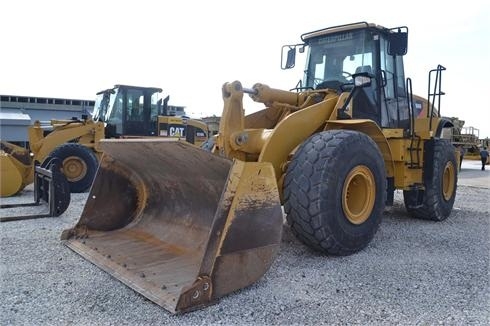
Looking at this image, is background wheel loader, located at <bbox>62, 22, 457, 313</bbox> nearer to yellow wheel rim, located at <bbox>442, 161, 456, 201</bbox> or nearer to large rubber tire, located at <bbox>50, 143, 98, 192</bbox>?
yellow wheel rim, located at <bbox>442, 161, 456, 201</bbox>

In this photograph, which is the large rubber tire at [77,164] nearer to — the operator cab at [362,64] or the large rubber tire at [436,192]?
the operator cab at [362,64]

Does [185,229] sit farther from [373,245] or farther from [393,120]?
[393,120]

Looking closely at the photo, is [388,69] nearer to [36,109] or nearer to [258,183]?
[258,183]

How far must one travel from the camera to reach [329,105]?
14.7ft

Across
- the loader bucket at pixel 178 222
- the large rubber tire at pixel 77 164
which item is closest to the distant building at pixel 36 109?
the large rubber tire at pixel 77 164

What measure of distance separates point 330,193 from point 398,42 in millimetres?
2486

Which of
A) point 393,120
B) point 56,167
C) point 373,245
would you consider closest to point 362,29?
point 393,120

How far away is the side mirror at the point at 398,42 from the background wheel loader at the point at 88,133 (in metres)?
5.96

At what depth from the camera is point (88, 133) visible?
975cm

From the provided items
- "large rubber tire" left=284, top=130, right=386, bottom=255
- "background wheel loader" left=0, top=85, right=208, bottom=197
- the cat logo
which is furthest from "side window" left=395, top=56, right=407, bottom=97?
the cat logo

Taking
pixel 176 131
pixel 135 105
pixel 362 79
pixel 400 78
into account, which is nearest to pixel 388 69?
pixel 400 78

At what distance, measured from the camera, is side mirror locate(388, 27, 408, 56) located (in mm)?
5008

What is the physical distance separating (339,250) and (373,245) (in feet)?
2.81

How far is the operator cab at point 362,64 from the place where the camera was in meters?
5.05
